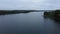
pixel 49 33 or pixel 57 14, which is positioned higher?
pixel 49 33

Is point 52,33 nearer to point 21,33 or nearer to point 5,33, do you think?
point 21,33

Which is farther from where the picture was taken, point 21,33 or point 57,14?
point 57,14

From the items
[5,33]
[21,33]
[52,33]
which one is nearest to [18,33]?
[21,33]

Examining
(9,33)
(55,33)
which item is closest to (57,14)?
(55,33)

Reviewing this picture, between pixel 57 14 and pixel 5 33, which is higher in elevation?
pixel 5 33

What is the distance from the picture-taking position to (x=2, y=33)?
9797mm

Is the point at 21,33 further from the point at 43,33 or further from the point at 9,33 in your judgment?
the point at 43,33

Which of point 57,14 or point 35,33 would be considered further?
point 57,14

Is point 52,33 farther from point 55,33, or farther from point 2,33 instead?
point 2,33

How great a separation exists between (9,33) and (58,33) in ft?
12.7

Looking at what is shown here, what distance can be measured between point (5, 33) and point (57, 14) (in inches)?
618

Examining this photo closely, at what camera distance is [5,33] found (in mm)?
9836

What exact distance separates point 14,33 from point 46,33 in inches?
101

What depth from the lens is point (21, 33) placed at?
31.7 feet
